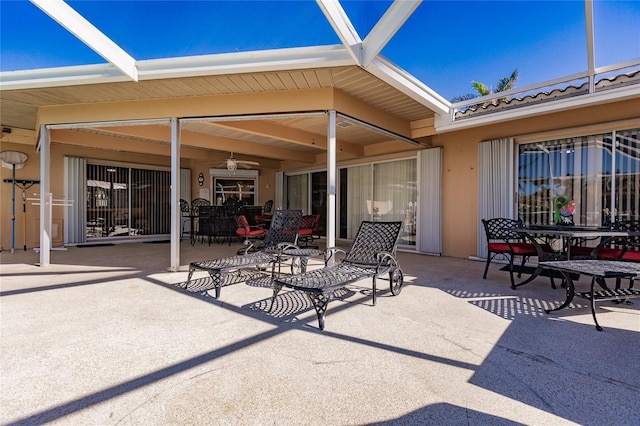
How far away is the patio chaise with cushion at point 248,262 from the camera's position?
3875 mm

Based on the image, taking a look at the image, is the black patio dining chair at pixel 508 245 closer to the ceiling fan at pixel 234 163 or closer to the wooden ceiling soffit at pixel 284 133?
the wooden ceiling soffit at pixel 284 133

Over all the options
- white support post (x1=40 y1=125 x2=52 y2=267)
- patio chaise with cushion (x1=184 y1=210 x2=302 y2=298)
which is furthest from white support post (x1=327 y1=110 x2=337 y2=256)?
white support post (x1=40 y1=125 x2=52 y2=267)

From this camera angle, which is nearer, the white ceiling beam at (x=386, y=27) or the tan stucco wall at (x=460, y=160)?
the white ceiling beam at (x=386, y=27)

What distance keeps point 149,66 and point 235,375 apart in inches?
175

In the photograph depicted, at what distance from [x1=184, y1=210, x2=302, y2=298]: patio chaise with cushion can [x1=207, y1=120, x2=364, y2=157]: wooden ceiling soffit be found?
2.12 metres

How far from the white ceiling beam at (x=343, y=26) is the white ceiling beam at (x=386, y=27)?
0.34 ft

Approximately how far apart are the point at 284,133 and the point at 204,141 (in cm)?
226

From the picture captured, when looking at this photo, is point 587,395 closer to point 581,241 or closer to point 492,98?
point 581,241

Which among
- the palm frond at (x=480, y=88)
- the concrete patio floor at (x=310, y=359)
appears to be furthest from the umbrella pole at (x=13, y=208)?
the palm frond at (x=480, y=88)

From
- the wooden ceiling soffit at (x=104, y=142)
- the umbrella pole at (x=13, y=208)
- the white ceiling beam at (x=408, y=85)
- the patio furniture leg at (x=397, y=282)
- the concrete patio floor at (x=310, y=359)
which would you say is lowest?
the concrete patio floor at (x=310, y=359)

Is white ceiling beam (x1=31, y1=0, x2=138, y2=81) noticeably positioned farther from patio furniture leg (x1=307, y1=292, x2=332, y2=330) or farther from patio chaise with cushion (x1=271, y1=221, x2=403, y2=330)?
patio furniture leg (x1=307, y1=292, x2=332, y2=330)

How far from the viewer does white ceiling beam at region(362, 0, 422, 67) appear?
11.1ft

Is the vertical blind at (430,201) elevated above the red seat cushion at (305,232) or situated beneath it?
elevated above

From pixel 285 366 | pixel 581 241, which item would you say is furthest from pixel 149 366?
pixel 581 241
